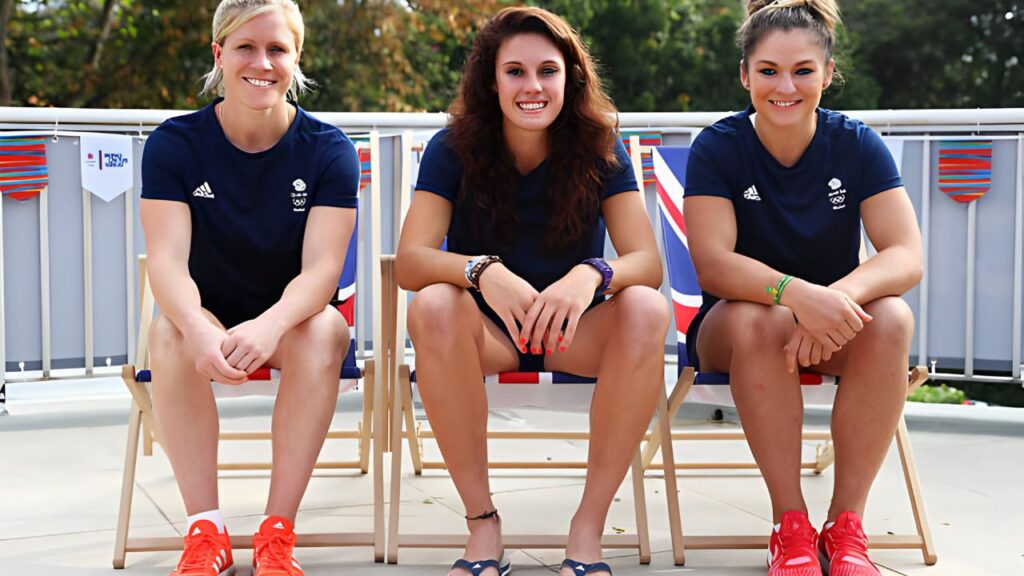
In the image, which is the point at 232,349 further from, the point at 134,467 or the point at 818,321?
the point at 818,321

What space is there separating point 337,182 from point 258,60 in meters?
0.37

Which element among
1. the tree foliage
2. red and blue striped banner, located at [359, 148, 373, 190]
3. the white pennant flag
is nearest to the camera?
red and blue striped banner, located at [359, 148, 373, 190]

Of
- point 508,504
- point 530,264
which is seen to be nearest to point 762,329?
point 530,264

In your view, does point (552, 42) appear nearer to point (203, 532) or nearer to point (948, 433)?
point (203, 532)

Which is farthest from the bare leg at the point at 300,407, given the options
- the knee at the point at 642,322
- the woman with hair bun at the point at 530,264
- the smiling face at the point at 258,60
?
the knee at the point at 642,322

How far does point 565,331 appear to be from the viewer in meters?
2.56

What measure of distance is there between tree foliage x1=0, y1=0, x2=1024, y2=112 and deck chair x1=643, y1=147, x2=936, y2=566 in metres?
7.49

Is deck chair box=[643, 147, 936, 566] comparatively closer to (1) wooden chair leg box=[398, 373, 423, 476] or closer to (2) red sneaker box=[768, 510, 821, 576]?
(2) red sneaker box=[768, 510, 821, 576]

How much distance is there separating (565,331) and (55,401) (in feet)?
10.6

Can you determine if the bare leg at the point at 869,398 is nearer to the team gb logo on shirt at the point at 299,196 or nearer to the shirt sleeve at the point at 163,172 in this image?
the team gb logo on shirt at the point at 299,196

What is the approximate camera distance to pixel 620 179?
2875 millimetres

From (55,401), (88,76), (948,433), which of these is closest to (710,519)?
(948,433)

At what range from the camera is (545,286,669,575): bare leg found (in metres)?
2.59

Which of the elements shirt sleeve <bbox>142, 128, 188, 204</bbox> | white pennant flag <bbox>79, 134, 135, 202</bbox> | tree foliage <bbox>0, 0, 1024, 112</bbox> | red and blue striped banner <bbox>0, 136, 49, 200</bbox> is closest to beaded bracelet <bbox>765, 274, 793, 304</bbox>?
shirt sleeve <bbox>142, 128, 188, 204</bbox>
